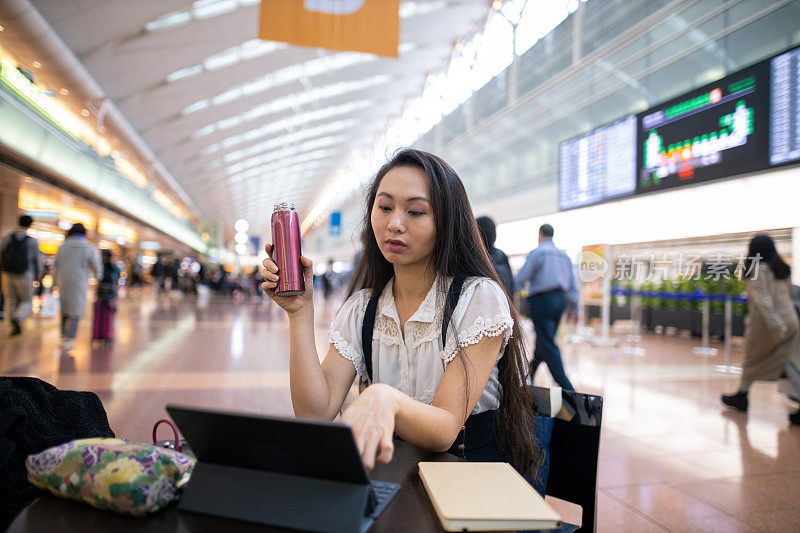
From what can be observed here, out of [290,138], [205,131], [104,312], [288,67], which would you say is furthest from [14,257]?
[290,138]

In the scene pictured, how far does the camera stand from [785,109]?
3.47 m

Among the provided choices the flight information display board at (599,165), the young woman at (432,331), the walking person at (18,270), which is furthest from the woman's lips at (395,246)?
the walking person at (18,270)

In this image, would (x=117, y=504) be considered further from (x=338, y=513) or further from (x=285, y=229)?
(x=285, y=229)

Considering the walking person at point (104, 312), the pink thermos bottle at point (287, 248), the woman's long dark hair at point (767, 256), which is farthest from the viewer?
the walking person at point (104, 312)

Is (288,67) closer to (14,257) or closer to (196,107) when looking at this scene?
(196,107)

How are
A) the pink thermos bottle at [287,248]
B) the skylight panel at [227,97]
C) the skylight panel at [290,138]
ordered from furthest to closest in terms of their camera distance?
the skylight panel at [290,138]
the skylight panel at [227,97]
the pink thermos bottle at [287,248]

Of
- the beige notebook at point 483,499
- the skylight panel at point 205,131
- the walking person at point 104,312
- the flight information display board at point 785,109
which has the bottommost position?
the walking person at point 104,312

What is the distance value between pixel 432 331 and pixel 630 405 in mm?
3781

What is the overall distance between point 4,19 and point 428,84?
12.7 metres

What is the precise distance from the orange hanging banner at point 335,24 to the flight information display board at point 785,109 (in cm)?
275

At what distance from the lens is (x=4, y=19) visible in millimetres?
5367

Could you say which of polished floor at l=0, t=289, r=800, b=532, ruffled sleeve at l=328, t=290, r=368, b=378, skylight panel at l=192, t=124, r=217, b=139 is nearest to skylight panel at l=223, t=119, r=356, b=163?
skylight panel at l=192, t=124, r=217, b=139

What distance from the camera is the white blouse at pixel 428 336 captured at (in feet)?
3.96

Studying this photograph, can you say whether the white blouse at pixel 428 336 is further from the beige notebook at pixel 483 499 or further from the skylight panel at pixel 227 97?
the skylight panel at pixel 227 97
